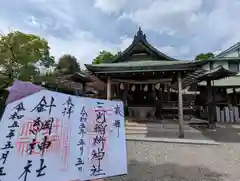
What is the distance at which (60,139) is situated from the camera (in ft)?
7.11

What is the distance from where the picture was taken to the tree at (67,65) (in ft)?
80.5

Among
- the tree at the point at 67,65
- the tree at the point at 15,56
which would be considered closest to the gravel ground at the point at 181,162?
the tree at the point at 15,56

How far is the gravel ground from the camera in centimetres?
375

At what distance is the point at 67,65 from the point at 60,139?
24018 millimetres

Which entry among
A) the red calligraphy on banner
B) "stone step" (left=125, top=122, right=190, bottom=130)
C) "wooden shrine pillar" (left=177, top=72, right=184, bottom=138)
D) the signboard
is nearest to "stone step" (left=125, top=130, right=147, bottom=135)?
"stone step" (left=125, top=122, right=190, bottom=130)

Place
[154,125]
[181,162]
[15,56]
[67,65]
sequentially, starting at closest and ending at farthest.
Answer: [181,162], [154,125], [15,56], [67,65]

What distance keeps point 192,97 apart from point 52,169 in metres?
16.8

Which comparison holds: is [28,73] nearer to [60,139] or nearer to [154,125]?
[154,125]

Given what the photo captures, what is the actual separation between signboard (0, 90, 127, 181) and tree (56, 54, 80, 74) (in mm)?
22680

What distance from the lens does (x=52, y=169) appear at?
201cm

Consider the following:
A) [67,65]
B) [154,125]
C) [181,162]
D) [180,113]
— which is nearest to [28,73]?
[154,125]

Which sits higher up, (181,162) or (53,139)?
(53,139)

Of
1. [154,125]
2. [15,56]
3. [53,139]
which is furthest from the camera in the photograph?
[15,56]

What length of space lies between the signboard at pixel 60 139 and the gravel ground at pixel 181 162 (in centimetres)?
149
